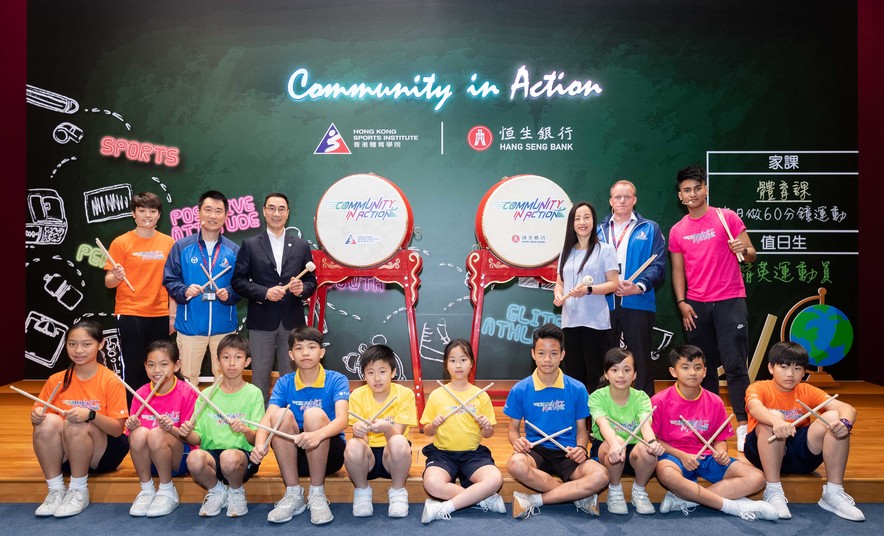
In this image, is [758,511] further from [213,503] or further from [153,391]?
[153,391]

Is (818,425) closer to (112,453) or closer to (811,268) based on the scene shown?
(811,268)

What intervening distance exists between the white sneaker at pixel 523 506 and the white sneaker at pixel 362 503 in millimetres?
619

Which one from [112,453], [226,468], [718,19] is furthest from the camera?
[718,19]

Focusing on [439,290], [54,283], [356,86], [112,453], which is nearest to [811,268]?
[439,290]

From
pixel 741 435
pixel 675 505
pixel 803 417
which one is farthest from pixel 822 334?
pixel 675 505

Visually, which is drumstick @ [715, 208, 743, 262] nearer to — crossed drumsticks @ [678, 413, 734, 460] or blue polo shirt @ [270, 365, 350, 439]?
crossed drumsticks @ [678, 413, 734, 460]

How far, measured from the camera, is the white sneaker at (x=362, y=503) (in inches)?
112

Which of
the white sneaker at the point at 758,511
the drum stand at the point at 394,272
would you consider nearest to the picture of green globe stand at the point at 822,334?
the white sneaker at the point at 758,511

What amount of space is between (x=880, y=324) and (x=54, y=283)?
646 centimetres

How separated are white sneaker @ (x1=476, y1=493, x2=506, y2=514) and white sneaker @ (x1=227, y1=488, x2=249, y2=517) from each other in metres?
1.03

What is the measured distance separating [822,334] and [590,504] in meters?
3.23

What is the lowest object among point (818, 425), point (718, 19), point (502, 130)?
point (818, 425)

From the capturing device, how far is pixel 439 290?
5188 millimetres

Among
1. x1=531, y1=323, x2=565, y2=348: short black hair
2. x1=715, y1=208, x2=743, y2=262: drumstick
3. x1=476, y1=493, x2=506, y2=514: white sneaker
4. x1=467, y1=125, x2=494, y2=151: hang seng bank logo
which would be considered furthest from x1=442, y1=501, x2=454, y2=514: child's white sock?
x1=467, y1=125, x2=494, y2=151: hang seng bank logo
